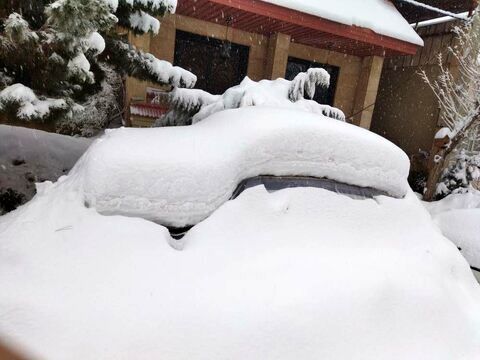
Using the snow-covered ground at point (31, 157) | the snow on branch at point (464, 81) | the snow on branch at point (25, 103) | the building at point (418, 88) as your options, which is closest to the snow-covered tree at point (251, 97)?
the snow-covered ground at point (31, 157)

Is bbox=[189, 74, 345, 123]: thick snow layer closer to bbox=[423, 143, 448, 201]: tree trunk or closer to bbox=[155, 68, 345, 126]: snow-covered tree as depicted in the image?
bbox=[155, 68, 345, 126]: snow-covered tree

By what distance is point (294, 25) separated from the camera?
25.1 ft

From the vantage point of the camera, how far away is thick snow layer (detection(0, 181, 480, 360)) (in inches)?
62.9

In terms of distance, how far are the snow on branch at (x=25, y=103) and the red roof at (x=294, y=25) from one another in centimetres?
442

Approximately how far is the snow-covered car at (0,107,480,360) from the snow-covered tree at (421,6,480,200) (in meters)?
5.66

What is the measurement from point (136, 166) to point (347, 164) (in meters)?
1.38

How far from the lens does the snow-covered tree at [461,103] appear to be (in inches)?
289

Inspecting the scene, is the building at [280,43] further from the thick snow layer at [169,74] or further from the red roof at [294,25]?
the thick snow layer at [169,74]

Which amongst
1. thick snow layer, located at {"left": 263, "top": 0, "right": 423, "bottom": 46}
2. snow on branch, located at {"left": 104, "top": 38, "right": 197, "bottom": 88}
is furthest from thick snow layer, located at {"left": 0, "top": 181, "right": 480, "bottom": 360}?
thick snow layer, located at {"left": 263, "top": 0, "right": 423, "bottom": 46}

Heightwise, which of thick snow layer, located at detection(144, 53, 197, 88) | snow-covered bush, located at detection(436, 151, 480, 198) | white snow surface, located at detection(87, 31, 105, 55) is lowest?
snow-covered bush, located at detection(436, 151, 480, 198)

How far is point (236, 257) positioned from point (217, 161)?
61 cm

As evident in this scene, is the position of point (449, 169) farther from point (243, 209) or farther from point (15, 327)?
point (15, 327)

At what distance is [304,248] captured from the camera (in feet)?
6.78

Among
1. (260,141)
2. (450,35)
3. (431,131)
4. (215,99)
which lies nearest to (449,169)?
(431,131)
